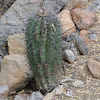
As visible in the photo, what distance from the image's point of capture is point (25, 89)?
306 cm

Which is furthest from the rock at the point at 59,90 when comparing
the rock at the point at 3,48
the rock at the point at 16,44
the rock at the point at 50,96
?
the rock at the point at 3,48

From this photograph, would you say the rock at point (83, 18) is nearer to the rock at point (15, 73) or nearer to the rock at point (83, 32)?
the rock at point (83, 32)

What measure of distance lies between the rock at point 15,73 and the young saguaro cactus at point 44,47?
250 mm

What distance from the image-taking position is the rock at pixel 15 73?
2.92 m

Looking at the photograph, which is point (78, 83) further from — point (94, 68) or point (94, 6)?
point (94, 6)

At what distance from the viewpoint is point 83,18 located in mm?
3752

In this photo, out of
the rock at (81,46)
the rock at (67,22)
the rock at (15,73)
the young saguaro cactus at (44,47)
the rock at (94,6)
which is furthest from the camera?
the rock at (94,6)

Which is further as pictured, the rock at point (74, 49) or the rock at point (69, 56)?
the rock at point (74, 49)

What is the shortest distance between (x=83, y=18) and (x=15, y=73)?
4.98 ft

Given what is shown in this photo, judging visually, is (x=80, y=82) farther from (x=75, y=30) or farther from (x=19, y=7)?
(x=19, y=7)

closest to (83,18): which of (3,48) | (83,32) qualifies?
(83,32)

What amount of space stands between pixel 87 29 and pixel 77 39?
23.1 inches

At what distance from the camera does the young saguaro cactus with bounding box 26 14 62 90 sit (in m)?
2.38

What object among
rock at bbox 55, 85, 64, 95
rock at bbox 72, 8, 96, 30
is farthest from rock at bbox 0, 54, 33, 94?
rock at bbox 72, 8, 96, 30
